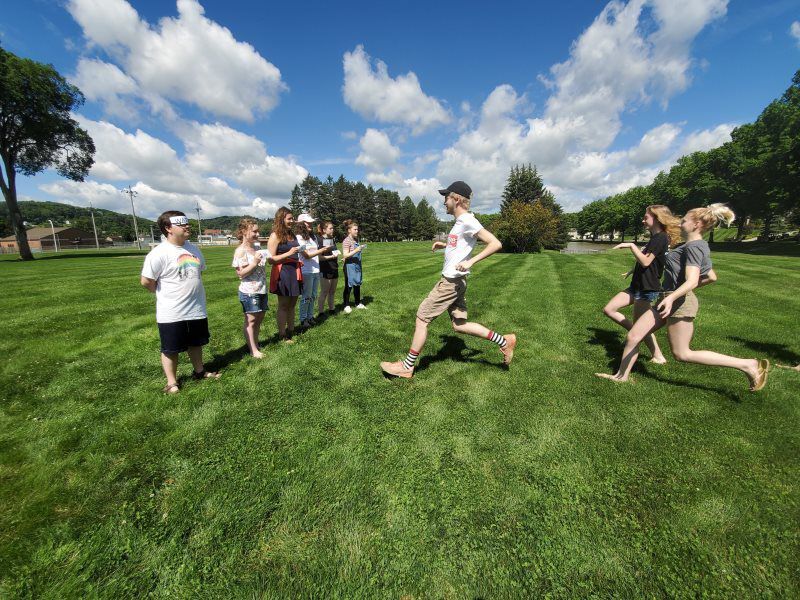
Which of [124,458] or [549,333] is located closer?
[124,458]

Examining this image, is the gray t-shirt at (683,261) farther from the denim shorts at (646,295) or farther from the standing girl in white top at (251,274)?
the standing girl in white top at (251,274)

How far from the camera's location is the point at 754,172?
35.6 m

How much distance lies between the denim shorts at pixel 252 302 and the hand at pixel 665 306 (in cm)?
511

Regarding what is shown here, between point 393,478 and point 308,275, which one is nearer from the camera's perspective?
point 393,478

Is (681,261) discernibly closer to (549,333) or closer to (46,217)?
(549,333)

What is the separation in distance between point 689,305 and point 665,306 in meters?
0.57

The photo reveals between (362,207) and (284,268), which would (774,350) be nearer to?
(284,268)

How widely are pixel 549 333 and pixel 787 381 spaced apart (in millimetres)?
2999

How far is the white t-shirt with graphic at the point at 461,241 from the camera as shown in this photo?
3.90 m

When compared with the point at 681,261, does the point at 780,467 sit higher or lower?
lower

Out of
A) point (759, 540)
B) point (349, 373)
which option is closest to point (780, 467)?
point (759, 540)

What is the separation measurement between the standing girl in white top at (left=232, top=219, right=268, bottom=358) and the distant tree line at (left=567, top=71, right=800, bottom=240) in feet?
156

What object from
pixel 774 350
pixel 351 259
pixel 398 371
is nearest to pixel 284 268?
pixel 351 259

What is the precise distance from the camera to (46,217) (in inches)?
6024
